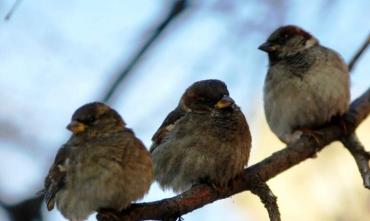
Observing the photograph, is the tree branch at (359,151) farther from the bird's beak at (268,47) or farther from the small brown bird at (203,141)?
the bird's beak at (268,47)

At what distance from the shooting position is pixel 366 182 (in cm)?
406

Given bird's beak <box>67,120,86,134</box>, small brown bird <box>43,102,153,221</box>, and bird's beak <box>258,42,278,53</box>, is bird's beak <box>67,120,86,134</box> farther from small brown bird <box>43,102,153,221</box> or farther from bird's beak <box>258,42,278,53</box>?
bird's beak <box>258,42,278,53</box>

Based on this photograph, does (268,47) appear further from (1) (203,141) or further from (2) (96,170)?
(2) (96,170)

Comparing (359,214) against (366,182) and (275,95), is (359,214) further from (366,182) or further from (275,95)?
(366,182)

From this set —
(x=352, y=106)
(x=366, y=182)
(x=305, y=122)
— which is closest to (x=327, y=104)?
(x=305, y=122)

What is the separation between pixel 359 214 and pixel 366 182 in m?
2.65

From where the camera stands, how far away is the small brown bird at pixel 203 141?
4.90 metres

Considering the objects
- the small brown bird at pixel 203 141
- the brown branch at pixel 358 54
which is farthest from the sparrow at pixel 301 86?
the brown branch at pixel 358 54

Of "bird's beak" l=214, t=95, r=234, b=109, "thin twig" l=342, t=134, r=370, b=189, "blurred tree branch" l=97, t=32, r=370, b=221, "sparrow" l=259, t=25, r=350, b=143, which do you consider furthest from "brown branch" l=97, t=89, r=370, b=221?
"bird's beak" l=214, t=95, r=234, b=109

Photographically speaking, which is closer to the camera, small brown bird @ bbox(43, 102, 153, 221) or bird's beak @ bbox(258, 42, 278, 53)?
small brown bird @ bbox(43, 102, 153, 221)

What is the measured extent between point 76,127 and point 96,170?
1.34 ft

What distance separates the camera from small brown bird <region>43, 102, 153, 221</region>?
4.17m

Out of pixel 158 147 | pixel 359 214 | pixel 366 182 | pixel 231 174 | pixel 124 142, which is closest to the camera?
pixel 366 182

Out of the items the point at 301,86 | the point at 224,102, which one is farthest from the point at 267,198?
the point at 301,86
